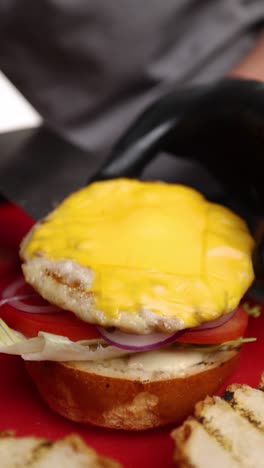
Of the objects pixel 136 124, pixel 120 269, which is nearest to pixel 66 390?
pixel 120 269

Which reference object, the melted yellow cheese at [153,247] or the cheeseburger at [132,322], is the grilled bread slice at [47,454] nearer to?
the cheeseburger at [132,322]

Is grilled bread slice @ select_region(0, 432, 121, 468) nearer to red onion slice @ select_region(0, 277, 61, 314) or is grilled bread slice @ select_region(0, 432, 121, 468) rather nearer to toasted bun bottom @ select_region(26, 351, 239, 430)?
toasted bun bottom @ select_region(26, 351, 239, 430)

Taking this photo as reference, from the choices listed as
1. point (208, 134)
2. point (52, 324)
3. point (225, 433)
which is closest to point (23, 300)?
point (52, 324)

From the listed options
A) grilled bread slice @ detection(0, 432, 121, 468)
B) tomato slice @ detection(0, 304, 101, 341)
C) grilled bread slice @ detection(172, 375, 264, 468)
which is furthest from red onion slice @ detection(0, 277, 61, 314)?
grilled bread slice @ detection(172, 375, 264, 468)

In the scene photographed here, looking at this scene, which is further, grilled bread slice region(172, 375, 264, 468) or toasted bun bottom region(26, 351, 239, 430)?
toasted bun bottom region(26, 351, 239, 430)

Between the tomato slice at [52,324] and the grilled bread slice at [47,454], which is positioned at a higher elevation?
the tomato slice at [52,324]

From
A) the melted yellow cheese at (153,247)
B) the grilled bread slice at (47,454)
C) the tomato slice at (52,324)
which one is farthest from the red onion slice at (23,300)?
the grilled bread slice at (47,454)
